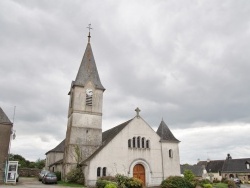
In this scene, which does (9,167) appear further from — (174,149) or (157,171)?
(174,149)

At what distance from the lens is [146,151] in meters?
33.2

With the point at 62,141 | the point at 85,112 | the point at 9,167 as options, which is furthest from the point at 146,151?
the point at 62,141

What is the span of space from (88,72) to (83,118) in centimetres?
733

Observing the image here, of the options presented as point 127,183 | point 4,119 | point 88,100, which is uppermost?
point 88,100

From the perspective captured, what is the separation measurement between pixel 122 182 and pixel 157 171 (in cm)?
903

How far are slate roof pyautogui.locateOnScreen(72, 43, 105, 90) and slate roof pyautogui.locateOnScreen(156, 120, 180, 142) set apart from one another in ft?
32.5

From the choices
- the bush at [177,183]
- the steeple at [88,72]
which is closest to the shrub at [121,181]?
the bush at [177,183]

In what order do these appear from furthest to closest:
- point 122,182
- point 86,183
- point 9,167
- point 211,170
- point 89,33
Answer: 1. point 211,170
2. point 89,33
3. point 86,183
4. point 9,167
5. point 122,182

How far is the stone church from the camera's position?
3108cm

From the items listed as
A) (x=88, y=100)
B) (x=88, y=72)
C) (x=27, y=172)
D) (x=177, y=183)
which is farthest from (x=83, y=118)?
(x=27, y=172)

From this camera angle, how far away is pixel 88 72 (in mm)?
38844

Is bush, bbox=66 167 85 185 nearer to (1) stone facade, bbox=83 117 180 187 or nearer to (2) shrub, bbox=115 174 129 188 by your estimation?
(1) stone facade, bbox=83 117 180 187

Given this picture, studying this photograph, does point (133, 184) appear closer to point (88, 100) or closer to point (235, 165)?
point (88, 100)

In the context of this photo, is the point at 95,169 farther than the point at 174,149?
No
